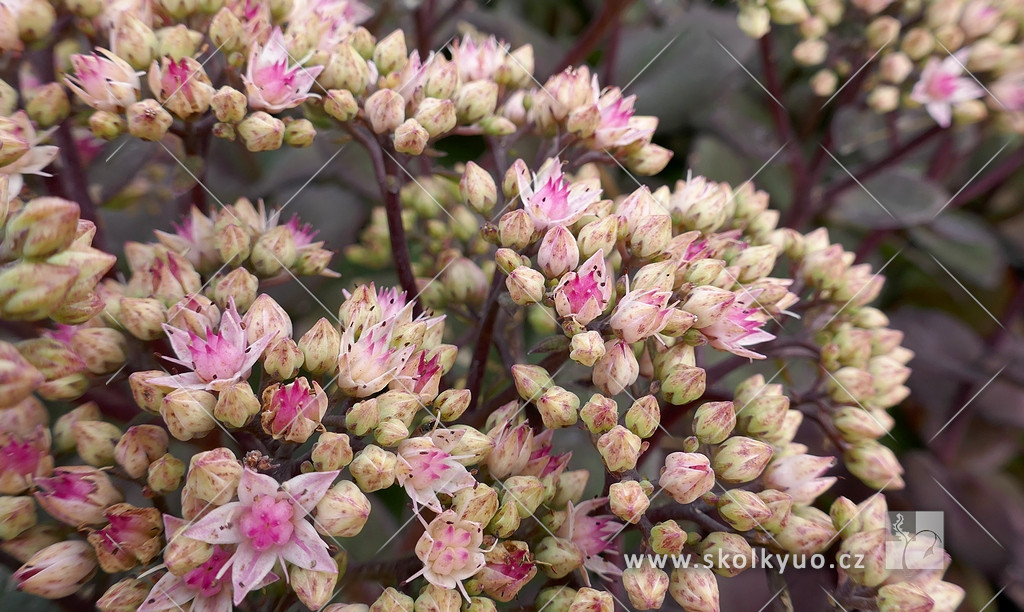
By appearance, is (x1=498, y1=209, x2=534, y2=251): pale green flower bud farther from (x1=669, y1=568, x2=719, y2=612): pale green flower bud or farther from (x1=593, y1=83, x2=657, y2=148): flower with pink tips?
(x1=669, y1=568, x2=719, y2=612): pale green flower bud

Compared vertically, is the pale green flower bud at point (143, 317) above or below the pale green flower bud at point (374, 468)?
below

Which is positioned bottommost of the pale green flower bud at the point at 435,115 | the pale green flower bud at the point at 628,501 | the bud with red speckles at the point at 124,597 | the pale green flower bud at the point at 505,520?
the bud with red speckles at the point at 124,597

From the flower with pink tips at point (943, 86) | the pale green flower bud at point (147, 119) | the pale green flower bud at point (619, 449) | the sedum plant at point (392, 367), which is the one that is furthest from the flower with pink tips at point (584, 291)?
the flower with pink tips at point (943, 86)

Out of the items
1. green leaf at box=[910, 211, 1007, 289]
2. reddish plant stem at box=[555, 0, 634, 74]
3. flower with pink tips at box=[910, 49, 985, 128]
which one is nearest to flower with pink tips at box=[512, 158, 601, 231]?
reddish plant stem at box=[555, 0, 634, 74]

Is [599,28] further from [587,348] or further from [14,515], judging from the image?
[14,515]

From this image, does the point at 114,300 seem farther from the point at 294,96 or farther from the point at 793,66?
the point at 793,66

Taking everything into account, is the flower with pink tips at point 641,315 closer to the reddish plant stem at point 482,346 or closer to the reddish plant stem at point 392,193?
the reddish plant stem at point 482,346

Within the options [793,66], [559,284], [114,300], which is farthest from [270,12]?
[793,66]
